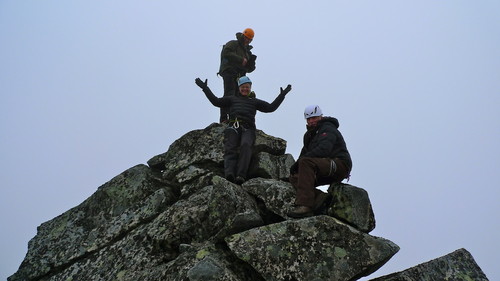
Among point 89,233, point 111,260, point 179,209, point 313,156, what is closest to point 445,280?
point 313,156

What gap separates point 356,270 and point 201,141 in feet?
25.9

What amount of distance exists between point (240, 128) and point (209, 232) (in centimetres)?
510

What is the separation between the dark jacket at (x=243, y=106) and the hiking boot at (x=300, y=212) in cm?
540

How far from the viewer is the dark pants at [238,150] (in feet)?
44.3

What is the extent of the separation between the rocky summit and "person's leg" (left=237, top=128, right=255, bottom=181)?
58 centimetres

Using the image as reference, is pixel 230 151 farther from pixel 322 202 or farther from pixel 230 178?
pixel 322 202

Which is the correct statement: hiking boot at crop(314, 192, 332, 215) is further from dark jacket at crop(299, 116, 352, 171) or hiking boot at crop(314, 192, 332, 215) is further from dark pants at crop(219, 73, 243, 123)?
dark pants at crop(219, 73, 243, 123)

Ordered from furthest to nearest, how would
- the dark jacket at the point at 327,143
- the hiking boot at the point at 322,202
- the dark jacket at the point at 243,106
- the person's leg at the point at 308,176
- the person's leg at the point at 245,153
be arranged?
the dark jacket at the point at 243,106 < the person's leg at the point at 245,153 < the dark jacket at the point at 327,143 < the hiking boot at the point at 322,202 < the person's leg at the point at 308,176

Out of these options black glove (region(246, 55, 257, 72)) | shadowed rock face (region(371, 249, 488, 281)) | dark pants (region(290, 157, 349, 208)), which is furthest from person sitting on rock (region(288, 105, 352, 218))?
black glove (region(246, 55, 257, 72))

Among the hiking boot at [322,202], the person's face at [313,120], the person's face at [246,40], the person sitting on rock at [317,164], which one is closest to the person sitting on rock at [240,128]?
the person sitting on rock at [317,164]

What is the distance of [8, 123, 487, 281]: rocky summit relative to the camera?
893 centimetres

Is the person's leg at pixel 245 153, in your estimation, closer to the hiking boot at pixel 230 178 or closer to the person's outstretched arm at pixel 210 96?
the hiking boot at pixel 230 178

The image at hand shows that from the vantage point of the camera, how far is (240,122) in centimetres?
1494

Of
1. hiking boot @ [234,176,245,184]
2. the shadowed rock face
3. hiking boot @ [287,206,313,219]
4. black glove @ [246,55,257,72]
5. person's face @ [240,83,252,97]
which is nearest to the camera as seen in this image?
the shadowed rock face
